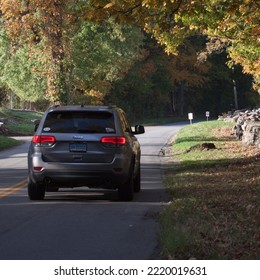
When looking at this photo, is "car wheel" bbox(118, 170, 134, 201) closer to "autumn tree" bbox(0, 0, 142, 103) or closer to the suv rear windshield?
the suv rear windshield

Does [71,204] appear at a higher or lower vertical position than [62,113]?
lower

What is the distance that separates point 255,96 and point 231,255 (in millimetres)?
90662

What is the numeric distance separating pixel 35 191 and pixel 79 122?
5.63 feet

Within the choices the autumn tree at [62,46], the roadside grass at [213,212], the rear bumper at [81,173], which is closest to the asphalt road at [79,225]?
the roadside grass at [213,212]

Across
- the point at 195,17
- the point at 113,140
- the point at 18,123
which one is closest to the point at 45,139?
the point at 113,140

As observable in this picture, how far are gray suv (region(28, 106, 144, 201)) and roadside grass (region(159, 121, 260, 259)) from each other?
1.38m

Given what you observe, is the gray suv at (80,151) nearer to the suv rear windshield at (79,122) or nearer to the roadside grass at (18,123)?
the suv rear windshield at (79,122)

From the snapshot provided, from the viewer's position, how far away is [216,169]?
18828 millimetres

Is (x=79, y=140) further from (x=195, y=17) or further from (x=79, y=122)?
(x=195, y=17)

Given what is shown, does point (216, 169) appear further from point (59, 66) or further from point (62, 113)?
point (59, 66)

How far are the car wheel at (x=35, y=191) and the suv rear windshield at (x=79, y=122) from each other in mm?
1163

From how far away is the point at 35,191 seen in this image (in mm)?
13297

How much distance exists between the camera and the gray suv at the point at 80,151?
12664 millimetres

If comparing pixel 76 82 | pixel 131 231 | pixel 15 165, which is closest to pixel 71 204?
pixel 131 231
